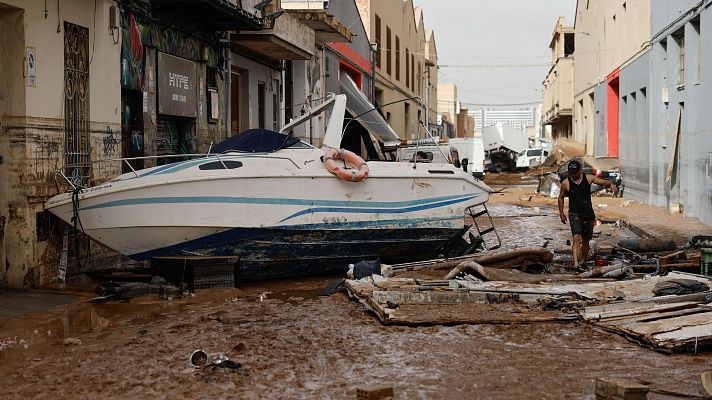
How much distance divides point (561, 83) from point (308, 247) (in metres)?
44.4

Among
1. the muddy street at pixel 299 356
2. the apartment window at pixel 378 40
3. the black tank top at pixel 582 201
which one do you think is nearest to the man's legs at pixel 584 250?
the black tank top at pixel 582 201

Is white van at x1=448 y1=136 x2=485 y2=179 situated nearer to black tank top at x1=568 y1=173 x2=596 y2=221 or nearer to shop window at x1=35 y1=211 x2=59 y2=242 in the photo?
black tank top at x1=568 y1=173 x2=596 y2=221

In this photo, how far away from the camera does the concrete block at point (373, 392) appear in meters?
5.14

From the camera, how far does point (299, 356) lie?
21.5 feet

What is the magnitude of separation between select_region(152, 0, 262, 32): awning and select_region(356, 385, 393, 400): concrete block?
9.22 m

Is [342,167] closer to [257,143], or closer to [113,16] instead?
[257,143]

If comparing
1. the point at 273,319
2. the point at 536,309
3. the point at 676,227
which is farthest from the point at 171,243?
the point at 676,227

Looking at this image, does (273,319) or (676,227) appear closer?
(273,319)

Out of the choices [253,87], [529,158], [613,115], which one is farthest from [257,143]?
[529,158]

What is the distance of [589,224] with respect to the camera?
1165 cm

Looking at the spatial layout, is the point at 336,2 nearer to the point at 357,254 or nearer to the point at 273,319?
the point at 357,254

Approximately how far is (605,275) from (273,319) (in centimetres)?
420

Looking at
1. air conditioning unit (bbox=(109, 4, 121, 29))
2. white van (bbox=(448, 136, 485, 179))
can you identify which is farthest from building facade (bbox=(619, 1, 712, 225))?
white van (bbox=(448, 136, 485, 179))

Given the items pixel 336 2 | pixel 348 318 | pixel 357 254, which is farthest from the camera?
pixel 336 2
